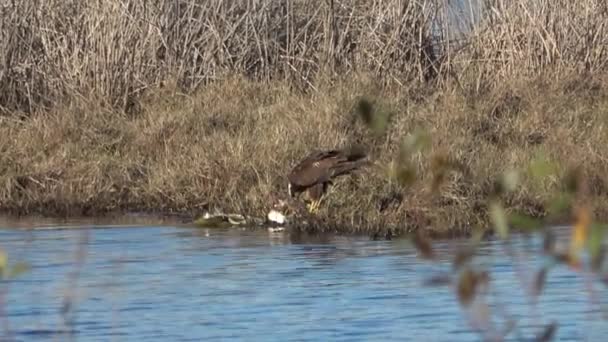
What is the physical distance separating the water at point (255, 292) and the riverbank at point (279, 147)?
21.7 inches

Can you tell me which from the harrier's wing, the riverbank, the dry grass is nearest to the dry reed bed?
the dry grass

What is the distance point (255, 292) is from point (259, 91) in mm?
5191

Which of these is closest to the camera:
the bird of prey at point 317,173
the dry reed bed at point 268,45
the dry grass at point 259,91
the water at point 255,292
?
the water at point 255,292

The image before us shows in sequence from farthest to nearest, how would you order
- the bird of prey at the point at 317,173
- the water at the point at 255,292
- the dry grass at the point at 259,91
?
the dry grass at the point at 259,91
the bird of prey at the point at 317,173
the water at the point at 255,292

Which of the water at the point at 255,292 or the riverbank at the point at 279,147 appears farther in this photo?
the riverbank at the point at 279,147

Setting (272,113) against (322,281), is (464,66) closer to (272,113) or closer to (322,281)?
(272,113)

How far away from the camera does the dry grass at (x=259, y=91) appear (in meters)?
10.9

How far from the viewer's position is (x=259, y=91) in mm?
12805

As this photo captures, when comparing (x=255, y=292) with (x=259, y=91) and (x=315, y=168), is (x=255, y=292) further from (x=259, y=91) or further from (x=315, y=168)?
(x=259, y=91)

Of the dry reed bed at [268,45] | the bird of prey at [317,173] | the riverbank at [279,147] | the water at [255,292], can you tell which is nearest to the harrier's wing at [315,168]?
the bird of prey at [317,173]

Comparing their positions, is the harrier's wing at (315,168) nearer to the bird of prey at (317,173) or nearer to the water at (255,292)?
the bird of prey at (317,173)

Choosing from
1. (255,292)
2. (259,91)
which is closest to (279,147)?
(259,91)

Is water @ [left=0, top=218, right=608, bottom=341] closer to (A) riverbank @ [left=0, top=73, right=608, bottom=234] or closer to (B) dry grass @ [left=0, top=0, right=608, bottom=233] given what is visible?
(A) riverbank @ [left=0, top=73, right=608, bottom=234]

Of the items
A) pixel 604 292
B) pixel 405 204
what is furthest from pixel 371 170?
pixel 604 292
